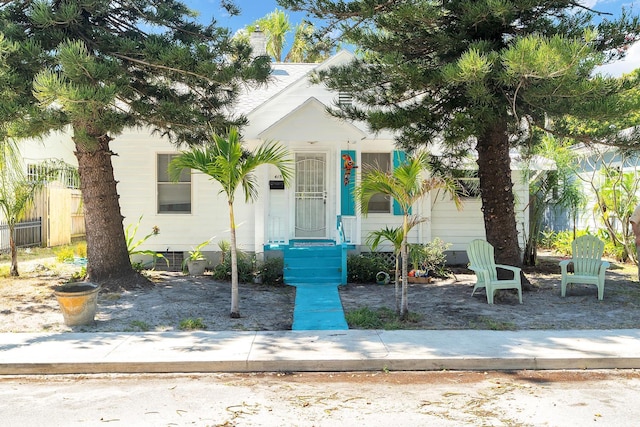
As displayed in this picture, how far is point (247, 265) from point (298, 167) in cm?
316

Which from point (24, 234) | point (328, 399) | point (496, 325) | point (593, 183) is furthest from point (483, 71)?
point (24, 234)

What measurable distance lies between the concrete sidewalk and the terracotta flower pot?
0.41m

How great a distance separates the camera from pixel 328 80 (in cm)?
1061

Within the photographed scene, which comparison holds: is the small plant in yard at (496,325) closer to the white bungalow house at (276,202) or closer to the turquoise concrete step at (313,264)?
the turquoise concrete step at (313,264)

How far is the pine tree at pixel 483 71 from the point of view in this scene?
7859 mm

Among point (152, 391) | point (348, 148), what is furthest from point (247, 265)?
point (152, 391)

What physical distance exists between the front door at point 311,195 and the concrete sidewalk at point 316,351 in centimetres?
614

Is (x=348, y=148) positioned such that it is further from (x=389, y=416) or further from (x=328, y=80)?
(x=389, y=416)

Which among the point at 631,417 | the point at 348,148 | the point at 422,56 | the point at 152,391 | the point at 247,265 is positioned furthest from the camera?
the point at 348,148

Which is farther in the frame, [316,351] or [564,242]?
[564,242]

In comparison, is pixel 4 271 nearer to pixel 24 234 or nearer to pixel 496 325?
pixel 24 234

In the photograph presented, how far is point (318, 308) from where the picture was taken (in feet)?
30.1

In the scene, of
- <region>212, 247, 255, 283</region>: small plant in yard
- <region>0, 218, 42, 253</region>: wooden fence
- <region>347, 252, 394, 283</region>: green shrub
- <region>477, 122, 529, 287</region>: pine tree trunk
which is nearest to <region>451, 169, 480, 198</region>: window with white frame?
<region>477, 122, 529, 287</region>: pine tree trunk

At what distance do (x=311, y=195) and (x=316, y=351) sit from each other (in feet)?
24.4
